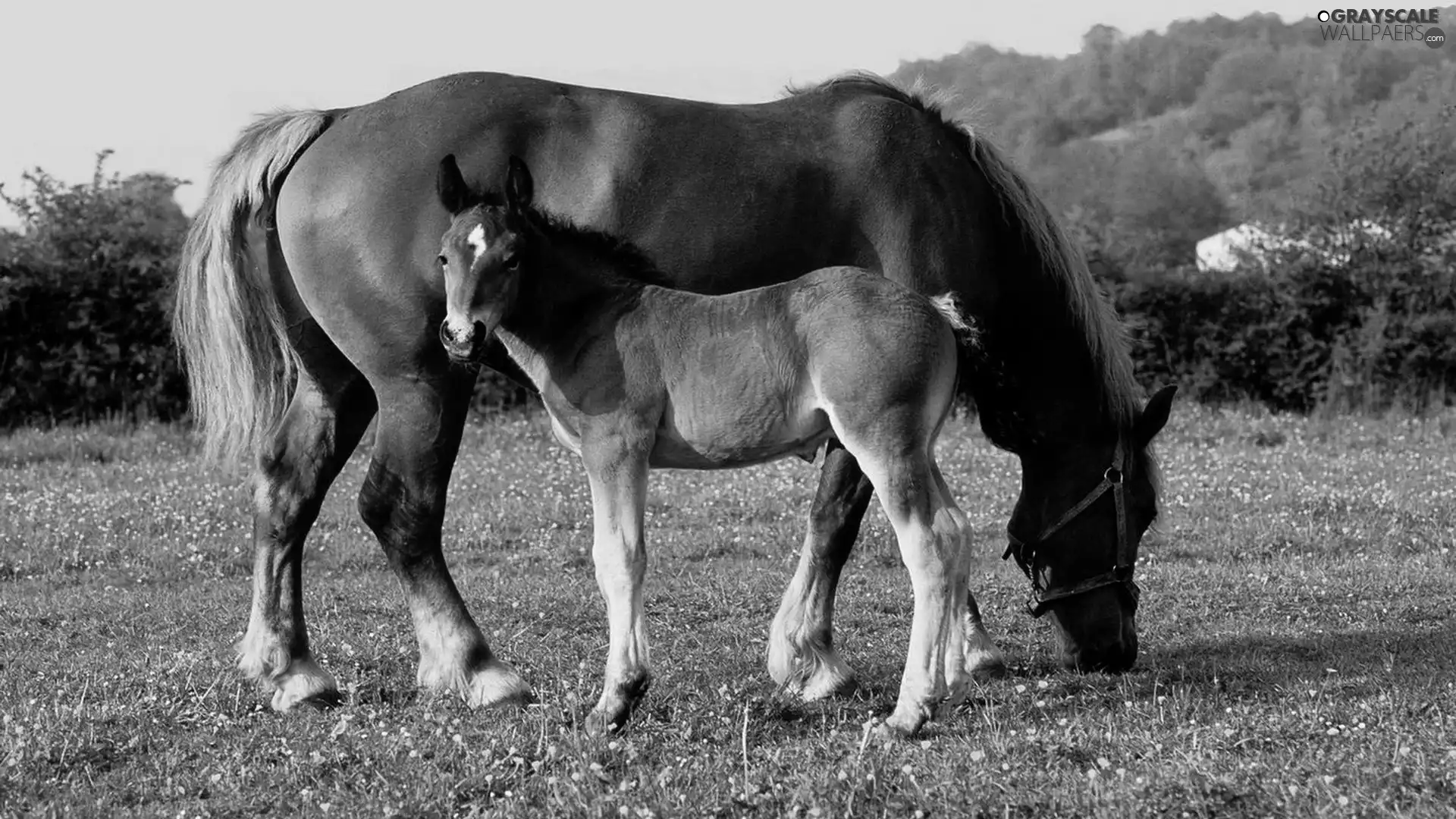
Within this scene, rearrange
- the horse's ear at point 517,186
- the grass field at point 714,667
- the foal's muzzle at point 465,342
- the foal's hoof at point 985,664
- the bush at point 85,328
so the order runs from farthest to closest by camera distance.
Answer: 1. the bush at point 85,328
2. the foal's hoof at point 985,664
3. the horse's ear at point 517,186
4. the foal's muzzle at point 465,342
5. the grass field at point 714,667

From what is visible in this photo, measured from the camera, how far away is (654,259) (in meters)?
5.68

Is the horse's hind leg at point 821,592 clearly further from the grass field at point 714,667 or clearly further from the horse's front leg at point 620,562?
the horse's front leg at point 620,562

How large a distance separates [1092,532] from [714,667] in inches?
Answer: 67.4

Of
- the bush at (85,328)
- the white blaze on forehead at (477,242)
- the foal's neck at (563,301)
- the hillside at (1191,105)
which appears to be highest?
the white blaze on forehead at (477,242)

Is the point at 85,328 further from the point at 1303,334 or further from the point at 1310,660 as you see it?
the point at 1303,334

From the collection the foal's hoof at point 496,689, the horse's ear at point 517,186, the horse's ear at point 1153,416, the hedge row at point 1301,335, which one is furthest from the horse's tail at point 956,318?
the hedge row at point 1301,335

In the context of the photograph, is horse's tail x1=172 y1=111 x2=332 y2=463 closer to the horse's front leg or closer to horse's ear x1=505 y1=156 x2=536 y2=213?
horse's ear x1=505 y1=156 x2=536 y2=213

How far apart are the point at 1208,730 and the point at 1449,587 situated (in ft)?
13.3

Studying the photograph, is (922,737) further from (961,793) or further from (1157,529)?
(1157,529)

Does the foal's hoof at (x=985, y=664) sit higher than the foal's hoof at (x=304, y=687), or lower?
higher

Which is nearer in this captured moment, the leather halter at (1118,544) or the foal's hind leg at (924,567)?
the foal's hind leg at (924,567)


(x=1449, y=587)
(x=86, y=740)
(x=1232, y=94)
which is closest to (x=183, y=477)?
(x=86, y=740)

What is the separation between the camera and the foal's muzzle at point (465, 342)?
182 inches

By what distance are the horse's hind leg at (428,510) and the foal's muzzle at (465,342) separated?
0.89 metres
